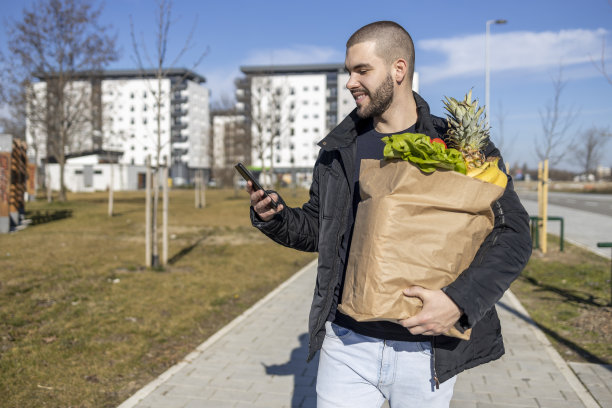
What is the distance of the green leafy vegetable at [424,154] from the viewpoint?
1729 mm

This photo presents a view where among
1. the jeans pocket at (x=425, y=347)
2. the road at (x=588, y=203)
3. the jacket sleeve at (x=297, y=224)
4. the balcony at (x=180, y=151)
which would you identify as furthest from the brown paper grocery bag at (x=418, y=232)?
the balcony at (x=180, y=151)

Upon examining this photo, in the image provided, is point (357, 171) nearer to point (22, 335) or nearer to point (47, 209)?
point (22, 335)

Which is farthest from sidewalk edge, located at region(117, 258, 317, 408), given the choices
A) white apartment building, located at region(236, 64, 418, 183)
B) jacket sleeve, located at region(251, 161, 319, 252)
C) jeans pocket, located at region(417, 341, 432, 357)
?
white apartment building, located at region(236, 64, 418, 183)

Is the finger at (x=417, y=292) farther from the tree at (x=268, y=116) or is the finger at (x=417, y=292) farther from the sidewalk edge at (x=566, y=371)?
the tree at (x=268, y=116)

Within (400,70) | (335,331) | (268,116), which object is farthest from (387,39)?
(268,116)

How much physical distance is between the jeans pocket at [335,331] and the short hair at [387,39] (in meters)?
1.16

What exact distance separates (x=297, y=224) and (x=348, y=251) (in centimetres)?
36

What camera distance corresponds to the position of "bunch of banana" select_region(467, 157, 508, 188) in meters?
1.79

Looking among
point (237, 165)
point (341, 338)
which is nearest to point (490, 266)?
point (341, 338)

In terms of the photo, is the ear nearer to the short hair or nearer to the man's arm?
the short hair

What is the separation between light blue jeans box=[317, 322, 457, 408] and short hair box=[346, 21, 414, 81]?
46.7 inches

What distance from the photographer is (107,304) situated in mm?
7379

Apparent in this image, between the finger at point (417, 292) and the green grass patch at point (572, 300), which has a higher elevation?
the finger at point (417, 292)

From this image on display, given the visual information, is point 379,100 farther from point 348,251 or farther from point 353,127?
point 348,251
